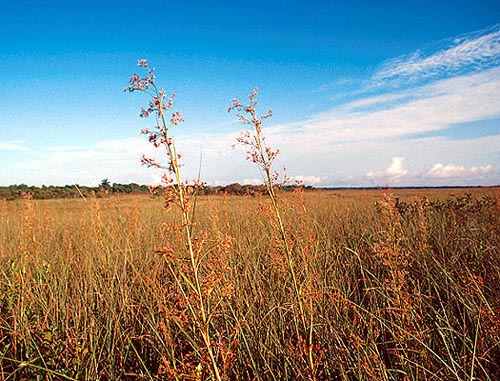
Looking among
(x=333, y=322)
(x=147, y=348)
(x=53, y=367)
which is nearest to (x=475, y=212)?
(x=333, y=322)

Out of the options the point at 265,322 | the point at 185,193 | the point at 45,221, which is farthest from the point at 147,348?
the point at 45,221

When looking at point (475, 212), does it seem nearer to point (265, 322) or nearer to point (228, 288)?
point (265, 322)

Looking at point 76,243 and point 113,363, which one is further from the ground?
point 76,243

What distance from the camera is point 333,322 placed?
3.09m

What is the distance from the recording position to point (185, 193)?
153 centimetres

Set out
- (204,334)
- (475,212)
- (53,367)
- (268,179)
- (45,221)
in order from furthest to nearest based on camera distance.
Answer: (475,212)
(45,221)
(53,367)
(268,179)
(204,334)

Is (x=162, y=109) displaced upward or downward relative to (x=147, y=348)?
upward

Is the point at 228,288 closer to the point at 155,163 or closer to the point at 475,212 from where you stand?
the point at 155,163

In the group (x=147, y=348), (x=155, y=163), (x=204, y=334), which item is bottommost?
(x=147, y=348)

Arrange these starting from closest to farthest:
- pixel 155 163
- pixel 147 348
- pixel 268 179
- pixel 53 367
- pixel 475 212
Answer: pixel 155 163
pixel 268 179
pixel 53 367
pixel 147 348
pixel 475 212

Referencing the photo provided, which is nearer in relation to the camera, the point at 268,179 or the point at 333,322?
the point at 268,179

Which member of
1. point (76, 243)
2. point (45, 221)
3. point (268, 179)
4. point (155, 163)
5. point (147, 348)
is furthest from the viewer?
point (45, 221)

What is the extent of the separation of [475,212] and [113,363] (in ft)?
24.1

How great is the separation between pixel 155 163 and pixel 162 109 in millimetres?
210
